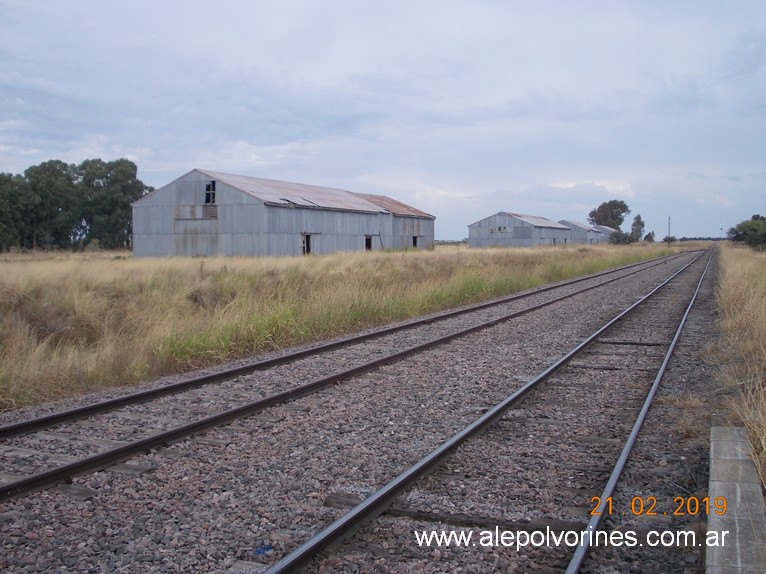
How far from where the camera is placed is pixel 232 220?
38.1m

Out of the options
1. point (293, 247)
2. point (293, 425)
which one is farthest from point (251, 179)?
point (293, 425)

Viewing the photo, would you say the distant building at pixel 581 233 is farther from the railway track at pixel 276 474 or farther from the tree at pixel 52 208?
the railway track at pixel 276 474

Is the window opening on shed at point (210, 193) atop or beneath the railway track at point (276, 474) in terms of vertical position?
atop

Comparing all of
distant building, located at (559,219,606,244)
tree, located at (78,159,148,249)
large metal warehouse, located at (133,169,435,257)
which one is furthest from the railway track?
distant building, located at (559,219,606,244)

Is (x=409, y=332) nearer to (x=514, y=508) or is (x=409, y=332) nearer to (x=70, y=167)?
(x=514, y=508)

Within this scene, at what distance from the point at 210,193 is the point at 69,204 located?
38.2m

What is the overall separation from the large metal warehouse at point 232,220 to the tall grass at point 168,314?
15260 millimetres

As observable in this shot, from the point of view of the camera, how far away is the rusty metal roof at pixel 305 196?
39031mm

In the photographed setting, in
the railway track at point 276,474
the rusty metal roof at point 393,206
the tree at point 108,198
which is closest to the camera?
the railway track at point 276,474

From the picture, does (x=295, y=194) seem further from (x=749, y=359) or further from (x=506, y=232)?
(x=506, y=232)

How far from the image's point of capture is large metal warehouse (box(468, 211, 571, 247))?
82.8m

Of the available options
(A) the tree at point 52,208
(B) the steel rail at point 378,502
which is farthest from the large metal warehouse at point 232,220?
(B) the steel rail at point 378,502

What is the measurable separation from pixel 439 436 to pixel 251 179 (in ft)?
130

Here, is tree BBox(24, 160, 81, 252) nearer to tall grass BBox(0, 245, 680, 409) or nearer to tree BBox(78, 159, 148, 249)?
tree BBox(78, 159, 148, 249)
